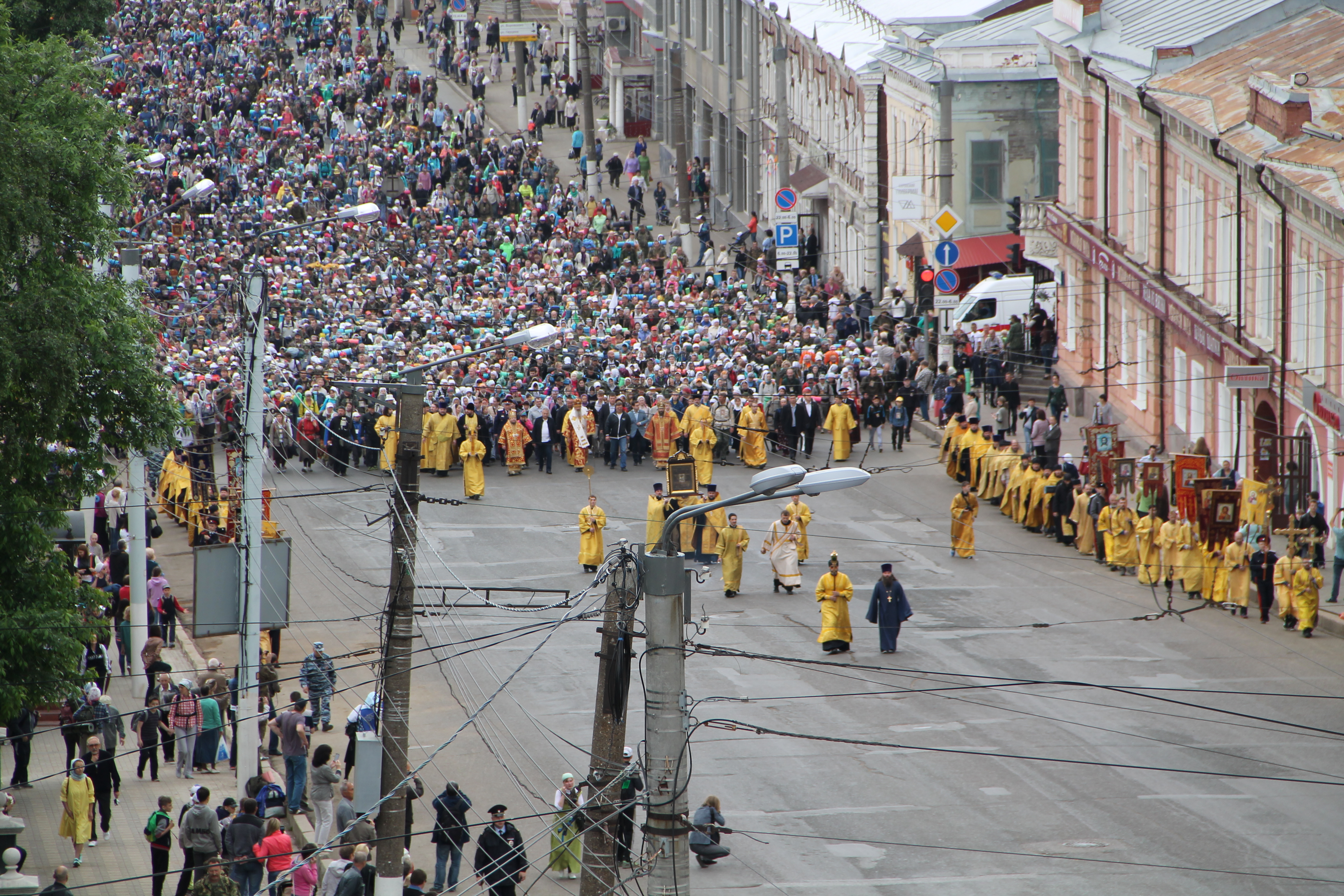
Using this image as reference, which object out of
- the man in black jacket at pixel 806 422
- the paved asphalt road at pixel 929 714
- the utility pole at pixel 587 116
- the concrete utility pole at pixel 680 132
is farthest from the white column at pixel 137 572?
the utility pole at pixel 587 116

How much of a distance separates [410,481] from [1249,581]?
14.6 m

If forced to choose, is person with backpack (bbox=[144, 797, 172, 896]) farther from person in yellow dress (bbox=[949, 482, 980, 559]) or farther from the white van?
the white van

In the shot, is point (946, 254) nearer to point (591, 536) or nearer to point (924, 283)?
point (924, 283)

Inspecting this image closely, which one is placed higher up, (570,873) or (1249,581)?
(1249,581)

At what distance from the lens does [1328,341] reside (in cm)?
3116

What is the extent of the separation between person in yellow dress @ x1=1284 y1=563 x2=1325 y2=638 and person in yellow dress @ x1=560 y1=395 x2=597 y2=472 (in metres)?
13.9

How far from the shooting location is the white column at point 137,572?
24797 millimetres

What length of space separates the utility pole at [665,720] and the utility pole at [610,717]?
145 cm

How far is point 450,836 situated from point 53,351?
5.82m

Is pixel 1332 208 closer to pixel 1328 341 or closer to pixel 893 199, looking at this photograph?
pixel 1328 341

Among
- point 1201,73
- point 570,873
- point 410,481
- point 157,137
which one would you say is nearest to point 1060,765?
point 570,873

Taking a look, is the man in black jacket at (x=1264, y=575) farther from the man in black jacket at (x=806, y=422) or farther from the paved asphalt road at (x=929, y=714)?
the man in black jacket at (x=806, y=422)

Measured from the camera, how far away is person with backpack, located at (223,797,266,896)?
18.3m

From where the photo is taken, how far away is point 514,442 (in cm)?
3584
